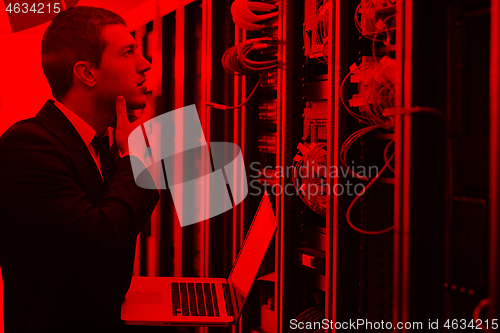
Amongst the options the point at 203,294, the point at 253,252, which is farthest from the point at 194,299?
the point at 253,252

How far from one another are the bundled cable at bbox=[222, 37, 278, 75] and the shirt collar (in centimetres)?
65

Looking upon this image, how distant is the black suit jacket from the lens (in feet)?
4.31

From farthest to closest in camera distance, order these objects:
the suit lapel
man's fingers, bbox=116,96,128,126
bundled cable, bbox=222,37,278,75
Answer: bundled cable, bbox=222,37,278,75 < man's fingers, bbox=116,96,128,126 < the suit lapel

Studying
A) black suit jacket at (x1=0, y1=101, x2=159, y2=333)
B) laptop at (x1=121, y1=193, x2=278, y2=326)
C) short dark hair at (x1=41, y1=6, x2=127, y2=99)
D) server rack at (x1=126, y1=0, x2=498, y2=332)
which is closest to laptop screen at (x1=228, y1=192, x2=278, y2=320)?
laptop at (x1=121, y1=193, x2=278, y2=326)

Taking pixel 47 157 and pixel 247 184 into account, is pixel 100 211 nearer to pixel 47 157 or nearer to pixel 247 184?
pixel 47 157

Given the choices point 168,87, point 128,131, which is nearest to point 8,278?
point 128,131

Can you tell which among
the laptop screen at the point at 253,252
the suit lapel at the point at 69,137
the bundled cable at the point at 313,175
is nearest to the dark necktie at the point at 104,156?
the suit lapel at the point at 69,137

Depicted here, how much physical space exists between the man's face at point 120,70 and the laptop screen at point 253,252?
60 centimetres

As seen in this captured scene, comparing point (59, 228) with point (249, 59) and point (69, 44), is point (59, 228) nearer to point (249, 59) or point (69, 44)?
point (69, 44)

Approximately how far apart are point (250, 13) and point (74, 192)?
1.04 m

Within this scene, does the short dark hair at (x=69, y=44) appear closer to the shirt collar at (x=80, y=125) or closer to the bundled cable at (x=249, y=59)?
the shirt collar at (x=80, y=125)

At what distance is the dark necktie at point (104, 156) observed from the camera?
1.70 meters

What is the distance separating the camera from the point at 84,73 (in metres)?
1.61

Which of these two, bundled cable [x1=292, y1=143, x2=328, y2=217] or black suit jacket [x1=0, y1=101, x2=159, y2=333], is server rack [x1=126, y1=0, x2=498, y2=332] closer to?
bundled cable [x1=292, y1=143, x2=328, y2=217]
